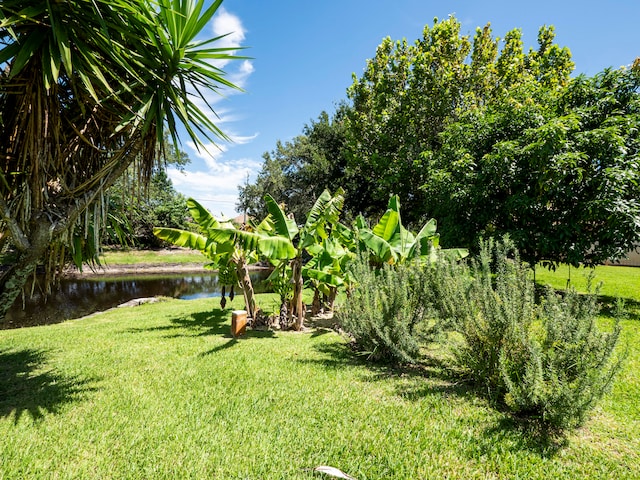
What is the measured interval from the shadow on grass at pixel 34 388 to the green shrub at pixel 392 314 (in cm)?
397

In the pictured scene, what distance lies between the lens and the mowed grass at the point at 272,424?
2.72 m

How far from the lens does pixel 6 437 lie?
315 centimetres

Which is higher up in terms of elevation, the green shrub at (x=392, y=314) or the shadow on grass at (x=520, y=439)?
the green shrub at (x=392, y=314)

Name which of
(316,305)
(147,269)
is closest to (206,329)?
(316,305)

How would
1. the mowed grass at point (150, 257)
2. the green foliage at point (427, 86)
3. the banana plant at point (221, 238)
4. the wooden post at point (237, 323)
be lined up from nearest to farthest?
1. the banana plant at point (221, 238)
2. the wooden post at point (237, 323)
3. the green foliage at point (427, 86)
4. the mowed grass at point (150, 257)

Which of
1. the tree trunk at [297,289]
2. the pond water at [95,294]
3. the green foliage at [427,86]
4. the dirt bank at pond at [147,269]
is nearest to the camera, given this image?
the tree trunk at [297,289]

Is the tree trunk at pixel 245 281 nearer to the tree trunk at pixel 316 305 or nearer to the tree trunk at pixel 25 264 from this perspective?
the tree trunk at pixel 316 305

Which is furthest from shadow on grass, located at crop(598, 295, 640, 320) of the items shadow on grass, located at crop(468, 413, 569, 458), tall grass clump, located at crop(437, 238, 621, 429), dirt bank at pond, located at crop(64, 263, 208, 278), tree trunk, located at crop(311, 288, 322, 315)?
dirt bank at pond, located at crop(64, 263, 208, 278)

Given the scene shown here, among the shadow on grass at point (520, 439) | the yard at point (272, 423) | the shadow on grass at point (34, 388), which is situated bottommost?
the shadow on grass at point (34, 388)

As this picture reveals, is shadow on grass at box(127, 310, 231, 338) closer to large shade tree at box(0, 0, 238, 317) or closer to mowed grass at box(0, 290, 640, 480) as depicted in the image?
mowed grass at box(0, 290, 640, 480)

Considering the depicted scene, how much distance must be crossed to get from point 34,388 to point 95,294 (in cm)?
1676

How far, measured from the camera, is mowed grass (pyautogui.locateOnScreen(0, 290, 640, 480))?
2.72 meters

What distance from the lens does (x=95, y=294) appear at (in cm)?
1841

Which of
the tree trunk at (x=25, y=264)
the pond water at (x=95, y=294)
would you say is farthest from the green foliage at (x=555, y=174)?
the tree trunk at (x=25, y=264)
